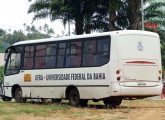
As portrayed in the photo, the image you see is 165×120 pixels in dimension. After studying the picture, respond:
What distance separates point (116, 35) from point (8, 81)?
24.1 ft

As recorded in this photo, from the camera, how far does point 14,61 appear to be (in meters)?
23.5

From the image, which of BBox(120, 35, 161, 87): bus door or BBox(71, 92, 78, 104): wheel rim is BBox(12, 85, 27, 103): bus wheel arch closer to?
BBox(71, 92, 78, 104): wheel rim

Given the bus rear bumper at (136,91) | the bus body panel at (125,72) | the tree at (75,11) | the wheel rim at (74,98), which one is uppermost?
the tree at (75,11)

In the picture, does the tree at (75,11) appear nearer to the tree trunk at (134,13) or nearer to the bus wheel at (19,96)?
the tree trunk at (134,13)

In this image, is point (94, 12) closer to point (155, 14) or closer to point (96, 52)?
point (155, 14)

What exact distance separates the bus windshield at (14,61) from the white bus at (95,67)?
75 cm

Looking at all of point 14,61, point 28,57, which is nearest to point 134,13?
point 14,61

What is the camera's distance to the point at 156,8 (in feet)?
120

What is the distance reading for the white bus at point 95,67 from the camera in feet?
59.3

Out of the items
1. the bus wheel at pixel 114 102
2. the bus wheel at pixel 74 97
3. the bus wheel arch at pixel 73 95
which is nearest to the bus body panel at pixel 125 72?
the bus wheel arch at pixel 73 95

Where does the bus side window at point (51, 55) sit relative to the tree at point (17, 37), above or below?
below

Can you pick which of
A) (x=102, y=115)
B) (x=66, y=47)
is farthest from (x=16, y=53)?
(x=102, y=115)

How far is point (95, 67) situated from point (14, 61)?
595 cm

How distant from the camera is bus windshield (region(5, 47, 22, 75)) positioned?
23.2 m
